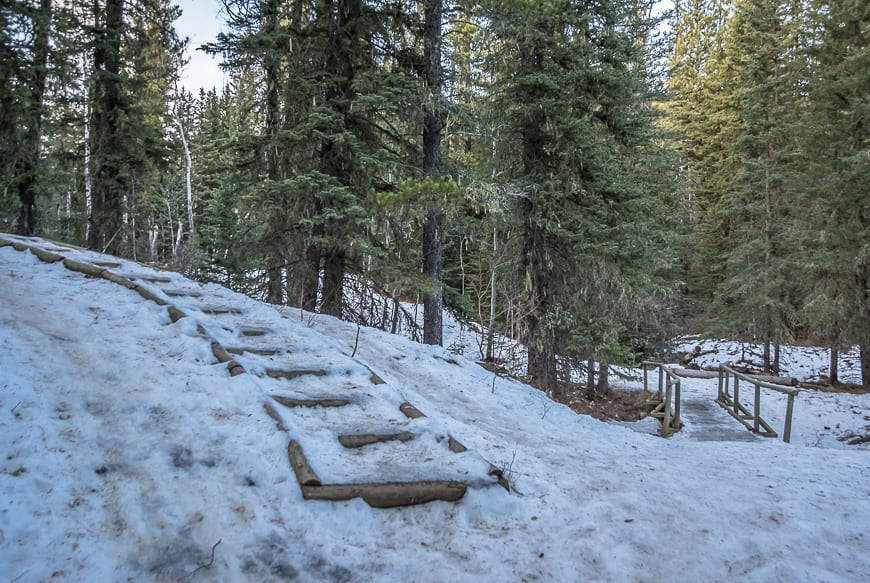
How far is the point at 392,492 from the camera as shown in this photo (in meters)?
2.78

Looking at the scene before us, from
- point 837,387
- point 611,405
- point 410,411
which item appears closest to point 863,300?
point 837,387

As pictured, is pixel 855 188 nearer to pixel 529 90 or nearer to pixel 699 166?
pixel 529 90

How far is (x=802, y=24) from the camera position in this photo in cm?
1551

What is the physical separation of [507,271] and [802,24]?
46.7 feet

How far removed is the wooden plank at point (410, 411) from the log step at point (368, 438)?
0.34 metres

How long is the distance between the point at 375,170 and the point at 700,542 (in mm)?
7888

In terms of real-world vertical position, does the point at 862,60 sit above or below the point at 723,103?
below

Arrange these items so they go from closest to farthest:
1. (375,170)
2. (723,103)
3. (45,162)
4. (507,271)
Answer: (375,170), (507,271), (45,162), (723,103)

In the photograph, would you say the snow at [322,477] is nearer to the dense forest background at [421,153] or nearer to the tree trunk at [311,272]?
the dense forest background at [421,153]

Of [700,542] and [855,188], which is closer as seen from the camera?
[700,542]

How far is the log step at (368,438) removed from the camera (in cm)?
337

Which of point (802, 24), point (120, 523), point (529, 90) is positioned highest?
point (802, 24)

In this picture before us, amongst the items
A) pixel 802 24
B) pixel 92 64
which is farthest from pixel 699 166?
pixel 92 64

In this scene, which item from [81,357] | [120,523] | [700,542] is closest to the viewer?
[120,523]
